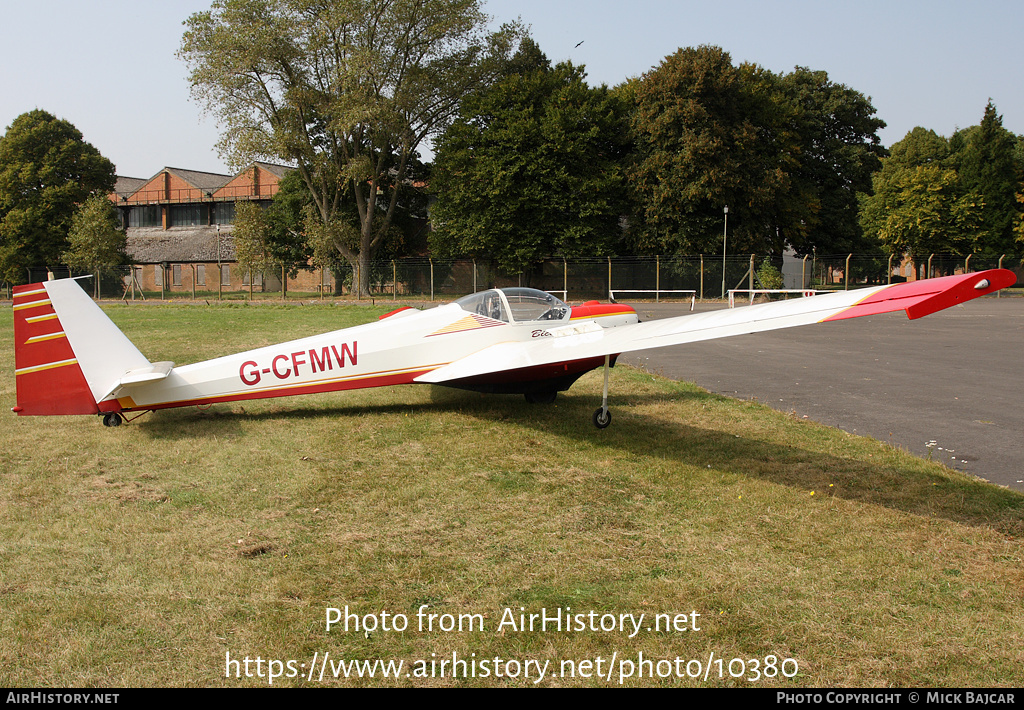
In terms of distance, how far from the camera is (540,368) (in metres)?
7.93

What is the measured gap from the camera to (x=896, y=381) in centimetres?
1077

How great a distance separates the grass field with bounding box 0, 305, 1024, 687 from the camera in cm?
321

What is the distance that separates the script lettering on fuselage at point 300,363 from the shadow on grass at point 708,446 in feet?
2.11

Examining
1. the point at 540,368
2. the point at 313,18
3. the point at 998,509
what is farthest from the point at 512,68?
the point at 998,509

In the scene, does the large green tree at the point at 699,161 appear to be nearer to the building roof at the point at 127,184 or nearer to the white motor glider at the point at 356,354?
the white motor glider at the point at 356,354

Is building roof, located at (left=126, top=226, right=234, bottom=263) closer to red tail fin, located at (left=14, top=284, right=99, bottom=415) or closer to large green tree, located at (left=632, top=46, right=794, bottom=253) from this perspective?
large green tree, located at (left=632, top=46, right=794, bottom=253)

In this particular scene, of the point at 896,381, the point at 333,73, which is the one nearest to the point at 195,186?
the point at 333,73

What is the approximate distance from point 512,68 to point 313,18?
14.5m

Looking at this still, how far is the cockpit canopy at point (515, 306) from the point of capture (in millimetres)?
8672

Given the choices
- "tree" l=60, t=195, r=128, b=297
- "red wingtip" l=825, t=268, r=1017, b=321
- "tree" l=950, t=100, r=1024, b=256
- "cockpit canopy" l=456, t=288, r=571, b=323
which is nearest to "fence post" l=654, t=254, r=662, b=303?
"cockpit canopy" l=456, t=288, r=571, b=323

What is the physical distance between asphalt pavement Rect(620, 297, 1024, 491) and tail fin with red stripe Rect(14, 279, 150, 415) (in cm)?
833

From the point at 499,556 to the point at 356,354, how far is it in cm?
442
